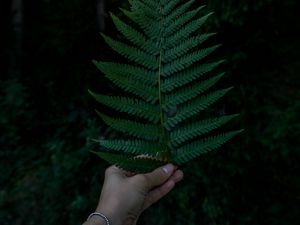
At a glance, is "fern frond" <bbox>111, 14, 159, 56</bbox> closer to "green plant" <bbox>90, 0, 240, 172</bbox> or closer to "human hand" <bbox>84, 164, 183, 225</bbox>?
"green plant" <bbox>90, 0, 240, 172</bbox>

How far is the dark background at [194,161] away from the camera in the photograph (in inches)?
156

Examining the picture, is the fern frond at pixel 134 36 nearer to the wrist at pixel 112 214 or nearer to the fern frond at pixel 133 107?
the fern frond at pixel 133 107

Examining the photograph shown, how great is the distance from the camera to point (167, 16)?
6.69 ft

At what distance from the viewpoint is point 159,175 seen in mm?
1981

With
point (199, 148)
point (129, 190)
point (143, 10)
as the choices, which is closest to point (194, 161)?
point (129, 190)

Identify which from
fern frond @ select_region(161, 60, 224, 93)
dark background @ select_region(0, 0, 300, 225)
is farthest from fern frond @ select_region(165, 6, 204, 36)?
dark background @ select_region(0, 0, 300, 225)

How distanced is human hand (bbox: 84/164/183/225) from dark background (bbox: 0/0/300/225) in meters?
2.03

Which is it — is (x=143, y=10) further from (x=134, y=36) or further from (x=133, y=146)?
(x=133, y=146)

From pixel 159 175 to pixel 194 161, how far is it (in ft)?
7.74

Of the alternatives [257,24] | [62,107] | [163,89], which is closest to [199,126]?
[163,89]

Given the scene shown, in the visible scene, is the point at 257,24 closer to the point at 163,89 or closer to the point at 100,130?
the point at 100,130

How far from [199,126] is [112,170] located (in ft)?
1.86

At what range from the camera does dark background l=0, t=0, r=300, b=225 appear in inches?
156

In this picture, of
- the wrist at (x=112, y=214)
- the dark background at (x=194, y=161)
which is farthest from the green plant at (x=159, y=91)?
the dark background at (x=194, y=161)
